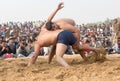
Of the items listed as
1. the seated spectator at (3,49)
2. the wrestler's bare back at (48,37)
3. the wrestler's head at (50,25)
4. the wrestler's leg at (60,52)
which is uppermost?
the wrestler's head at (50,25)

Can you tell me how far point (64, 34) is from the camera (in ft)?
19.1

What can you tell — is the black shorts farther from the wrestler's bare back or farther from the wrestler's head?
the wrestler's head

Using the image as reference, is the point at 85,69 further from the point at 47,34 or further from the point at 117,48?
the point at 117,48

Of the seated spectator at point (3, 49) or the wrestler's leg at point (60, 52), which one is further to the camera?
the seated spectator at point (3, 49)

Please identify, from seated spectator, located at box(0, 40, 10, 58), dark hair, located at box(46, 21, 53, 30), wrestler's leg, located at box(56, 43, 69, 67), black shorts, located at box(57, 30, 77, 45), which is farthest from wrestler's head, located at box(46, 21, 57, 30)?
seated spectator, located at box(0, 40, 10, 58)

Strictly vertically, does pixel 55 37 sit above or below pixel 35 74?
above

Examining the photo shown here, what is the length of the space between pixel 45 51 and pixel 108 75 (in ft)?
20.9

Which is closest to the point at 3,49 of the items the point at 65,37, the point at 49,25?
the point at 49,25

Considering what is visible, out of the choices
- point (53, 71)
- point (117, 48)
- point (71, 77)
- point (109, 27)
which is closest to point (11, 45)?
point (117, 48)

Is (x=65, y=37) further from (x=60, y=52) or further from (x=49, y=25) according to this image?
(x=49, y=25)

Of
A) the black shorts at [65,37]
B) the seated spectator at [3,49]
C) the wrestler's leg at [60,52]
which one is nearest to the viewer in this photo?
the wrestler's leg at [60,52]

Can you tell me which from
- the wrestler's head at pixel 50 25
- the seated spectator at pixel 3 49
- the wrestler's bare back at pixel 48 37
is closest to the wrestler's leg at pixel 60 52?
the wrestler's bare back at pixel 48 37

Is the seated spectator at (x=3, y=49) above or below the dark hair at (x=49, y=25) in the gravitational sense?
below

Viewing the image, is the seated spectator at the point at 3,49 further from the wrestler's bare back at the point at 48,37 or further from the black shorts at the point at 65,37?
the black shorts at the point at 65,37
